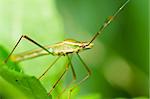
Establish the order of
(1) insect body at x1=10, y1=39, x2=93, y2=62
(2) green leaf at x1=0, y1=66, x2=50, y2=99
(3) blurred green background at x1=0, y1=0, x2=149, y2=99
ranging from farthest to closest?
(3) blurred green background at x1=0, y1=0, x2=149, y2=99, (1) insect body at x1=10, y1=39, x2=93, y2=62, (2) green leaf at x1=0, y1=66, x2=50, y2=99

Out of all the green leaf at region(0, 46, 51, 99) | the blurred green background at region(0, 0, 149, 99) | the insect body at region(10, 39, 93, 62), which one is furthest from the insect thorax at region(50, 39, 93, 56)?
the green leaf at region(0, 46, 51, 99)

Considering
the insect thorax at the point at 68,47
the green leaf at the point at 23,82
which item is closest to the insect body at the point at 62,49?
the insect thorax at the point at 68,47

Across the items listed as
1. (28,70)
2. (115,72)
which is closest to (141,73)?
(115,72)

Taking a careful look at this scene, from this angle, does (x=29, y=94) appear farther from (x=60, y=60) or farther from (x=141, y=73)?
(x=141, y=73)

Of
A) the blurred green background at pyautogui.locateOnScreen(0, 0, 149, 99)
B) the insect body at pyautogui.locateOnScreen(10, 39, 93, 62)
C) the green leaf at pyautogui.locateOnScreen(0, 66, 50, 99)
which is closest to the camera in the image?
the green leaf at pyautogui.locateOnScreen(0, 66, 50, 99)

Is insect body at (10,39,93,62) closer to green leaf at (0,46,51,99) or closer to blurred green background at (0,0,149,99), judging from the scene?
blurred green background at (0,0,149,99)

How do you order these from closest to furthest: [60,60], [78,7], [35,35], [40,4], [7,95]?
[7,95]
[60,60]
[35,35]
[40,4]
[78,7]

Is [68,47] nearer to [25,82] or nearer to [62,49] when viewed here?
[62,49]

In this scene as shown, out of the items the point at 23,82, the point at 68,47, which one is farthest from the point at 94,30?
the point at 23,82
